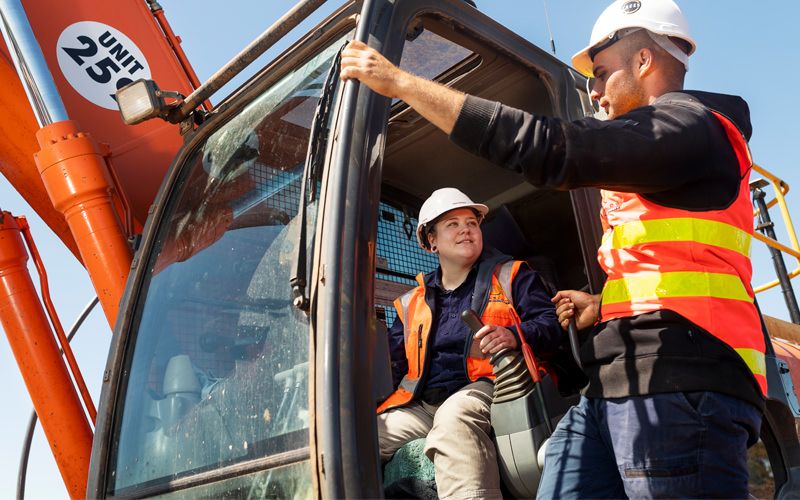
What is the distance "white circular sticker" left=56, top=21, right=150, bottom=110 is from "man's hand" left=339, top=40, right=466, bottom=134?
178cm

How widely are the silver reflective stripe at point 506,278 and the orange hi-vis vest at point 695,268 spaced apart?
96 cm

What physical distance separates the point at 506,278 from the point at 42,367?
1528mm

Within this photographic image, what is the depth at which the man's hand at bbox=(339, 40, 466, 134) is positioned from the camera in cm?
149

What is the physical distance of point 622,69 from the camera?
1753mm

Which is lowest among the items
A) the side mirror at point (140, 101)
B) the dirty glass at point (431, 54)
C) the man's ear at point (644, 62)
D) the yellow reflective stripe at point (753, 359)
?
the yellow reflective stripe at point (753, 359)

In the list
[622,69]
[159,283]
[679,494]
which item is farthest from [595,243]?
[159,283]

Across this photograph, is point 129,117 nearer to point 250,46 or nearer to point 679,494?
point 250,46

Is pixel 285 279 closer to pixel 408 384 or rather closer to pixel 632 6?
pixel 408 384

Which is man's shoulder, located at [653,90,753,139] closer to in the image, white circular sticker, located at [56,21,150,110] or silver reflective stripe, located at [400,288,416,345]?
silver reflective stripe, located at [400,288,416,345]

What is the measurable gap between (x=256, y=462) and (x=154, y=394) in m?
0.55

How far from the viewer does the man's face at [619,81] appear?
1.74 metres

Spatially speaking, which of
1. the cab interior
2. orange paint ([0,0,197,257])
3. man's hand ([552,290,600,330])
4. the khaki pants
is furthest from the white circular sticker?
man's hand ([552,290,600,330])

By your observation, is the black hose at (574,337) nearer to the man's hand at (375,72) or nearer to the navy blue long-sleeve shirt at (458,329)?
the navy blue long-sleeve shirt at (458,329)

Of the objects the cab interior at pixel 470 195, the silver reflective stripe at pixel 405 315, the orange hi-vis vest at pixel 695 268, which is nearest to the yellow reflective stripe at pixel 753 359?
the orange hi-vis vest at pixel 695 268
